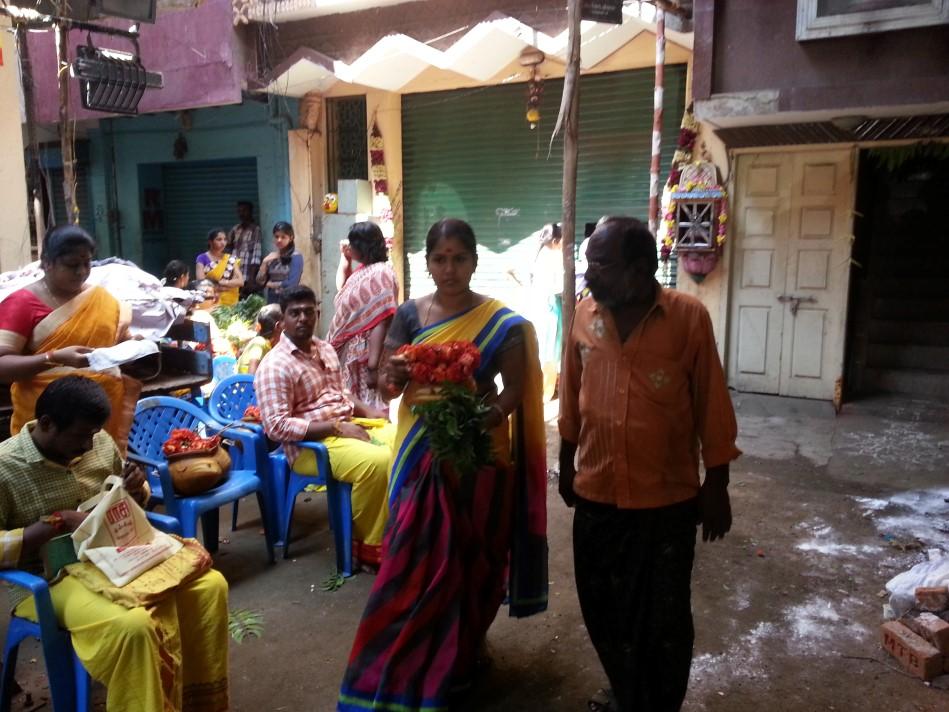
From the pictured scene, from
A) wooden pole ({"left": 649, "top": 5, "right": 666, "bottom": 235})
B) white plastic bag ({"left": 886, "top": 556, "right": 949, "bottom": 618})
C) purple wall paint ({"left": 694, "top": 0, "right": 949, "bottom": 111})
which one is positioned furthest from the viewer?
wooden pole ({"left": 649, "top": 5, "right": 666, "bottom": 235})

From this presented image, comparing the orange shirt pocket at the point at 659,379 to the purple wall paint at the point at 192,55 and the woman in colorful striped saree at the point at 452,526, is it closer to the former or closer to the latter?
the woman in colorful striped saree at the point at 452,526

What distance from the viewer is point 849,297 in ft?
25.7

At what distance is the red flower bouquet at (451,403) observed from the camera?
279cm

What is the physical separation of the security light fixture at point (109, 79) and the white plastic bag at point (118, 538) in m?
5.65

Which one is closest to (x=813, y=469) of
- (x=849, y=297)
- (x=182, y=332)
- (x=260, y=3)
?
(x=849, y=297)

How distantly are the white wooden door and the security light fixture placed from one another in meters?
6.12

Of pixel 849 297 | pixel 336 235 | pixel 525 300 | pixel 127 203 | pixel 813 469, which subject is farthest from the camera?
pixel 127 203

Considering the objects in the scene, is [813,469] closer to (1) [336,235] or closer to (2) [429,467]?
(2) [429,467]

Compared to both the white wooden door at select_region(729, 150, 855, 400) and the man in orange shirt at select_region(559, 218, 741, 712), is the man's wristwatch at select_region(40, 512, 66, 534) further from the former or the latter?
the white wooden door at select_region(729, 150, 855, 400)

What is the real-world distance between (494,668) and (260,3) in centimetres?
879

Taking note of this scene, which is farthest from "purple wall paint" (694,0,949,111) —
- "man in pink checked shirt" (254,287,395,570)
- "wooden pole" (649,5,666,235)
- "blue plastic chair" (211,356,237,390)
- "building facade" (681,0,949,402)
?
"blue plastic chair" (211,356,237,390)

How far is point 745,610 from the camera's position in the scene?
12.7 ft

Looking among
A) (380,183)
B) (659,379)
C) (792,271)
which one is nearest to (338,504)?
(659,379)

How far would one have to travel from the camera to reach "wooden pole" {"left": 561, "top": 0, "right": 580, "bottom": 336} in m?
5.38
